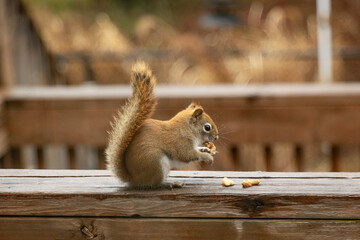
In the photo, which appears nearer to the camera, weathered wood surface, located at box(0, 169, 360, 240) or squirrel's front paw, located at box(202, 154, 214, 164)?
weathered wood surface, located at box(0, 169, 360, 240)

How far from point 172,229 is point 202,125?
12.0 inches

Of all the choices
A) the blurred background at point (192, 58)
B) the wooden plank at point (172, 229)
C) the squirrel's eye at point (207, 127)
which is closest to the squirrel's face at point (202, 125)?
the squirrel's eye at point (207, 127)

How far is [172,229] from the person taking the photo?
1.13 m

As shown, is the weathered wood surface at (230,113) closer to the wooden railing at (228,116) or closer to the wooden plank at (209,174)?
the wooden railing at (228,116)

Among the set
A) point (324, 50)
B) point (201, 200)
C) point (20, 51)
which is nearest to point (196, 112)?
point (201, 200)

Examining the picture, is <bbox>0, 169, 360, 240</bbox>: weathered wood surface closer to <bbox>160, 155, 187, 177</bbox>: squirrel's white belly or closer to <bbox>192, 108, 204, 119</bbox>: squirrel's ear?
<bbox>160, 155, 187, 177</bbox>: squirrel's white belly

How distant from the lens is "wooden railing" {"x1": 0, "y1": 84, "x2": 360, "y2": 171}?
2324mm

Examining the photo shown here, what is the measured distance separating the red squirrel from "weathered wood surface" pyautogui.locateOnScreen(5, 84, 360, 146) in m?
1.01

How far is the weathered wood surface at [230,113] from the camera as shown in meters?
2.32

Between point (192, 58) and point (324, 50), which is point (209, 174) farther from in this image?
point (324, 50)

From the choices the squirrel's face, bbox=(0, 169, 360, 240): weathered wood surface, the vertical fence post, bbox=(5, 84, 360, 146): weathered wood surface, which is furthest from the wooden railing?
the vertical fence post

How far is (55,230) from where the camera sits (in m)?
1.16

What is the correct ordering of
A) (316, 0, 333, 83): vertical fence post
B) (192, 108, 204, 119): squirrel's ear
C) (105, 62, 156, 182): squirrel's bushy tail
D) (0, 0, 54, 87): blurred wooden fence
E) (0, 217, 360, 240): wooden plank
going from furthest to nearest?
(316, 0, 333, 83): vertical fence post → (0, 0, 54, 87): blurred wooden fence → (192, 108, 204, 119): squirrel's ear → (105, 62, 156, 182): squirrel's bushy tail → (0, 217, 360, 240): wooden plank

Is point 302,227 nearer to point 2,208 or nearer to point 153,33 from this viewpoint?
point 2,208
